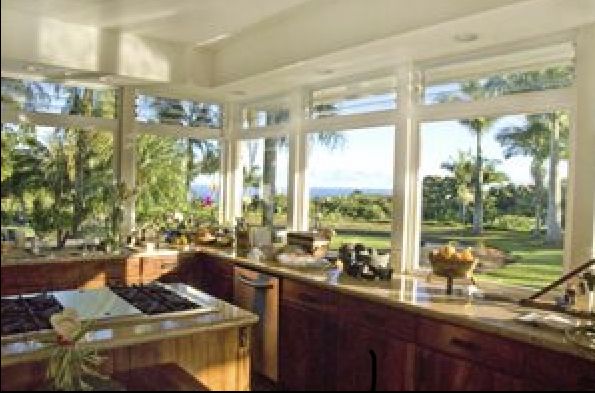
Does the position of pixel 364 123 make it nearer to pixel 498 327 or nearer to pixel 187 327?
pixel 498 327

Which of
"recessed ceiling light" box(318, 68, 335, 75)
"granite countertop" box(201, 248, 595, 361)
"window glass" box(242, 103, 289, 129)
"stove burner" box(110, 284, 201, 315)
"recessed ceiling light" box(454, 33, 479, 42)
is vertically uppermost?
"recessed ceiling light" box(318, 68, 335, 75)

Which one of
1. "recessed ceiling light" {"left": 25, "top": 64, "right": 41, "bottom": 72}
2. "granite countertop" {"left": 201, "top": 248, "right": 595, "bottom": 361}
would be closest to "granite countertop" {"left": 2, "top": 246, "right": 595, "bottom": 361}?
"granite countertop" {"left": 201, "top": 248, "right": 595, "bottom": 361}

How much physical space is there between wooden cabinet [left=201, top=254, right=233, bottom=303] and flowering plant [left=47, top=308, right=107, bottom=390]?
2030 mm

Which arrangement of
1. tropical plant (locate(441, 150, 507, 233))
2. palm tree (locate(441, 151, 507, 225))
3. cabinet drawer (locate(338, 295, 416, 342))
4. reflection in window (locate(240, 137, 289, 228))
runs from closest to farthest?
cabinet drawer (locate(338, 295, 416, 342)) < tropical plant (locate(441, 150, 507, 233)) < palm tree (locate(441, 151, 507, 225)) < reflection in window (locate(240, 137, 289, 228))

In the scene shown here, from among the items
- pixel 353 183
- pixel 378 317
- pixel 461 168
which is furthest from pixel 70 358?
pixel 461 168

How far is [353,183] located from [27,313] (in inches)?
40.0

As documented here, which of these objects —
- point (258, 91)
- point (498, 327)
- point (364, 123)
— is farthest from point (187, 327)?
point (258, 91)

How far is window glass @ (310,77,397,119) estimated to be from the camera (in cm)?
348

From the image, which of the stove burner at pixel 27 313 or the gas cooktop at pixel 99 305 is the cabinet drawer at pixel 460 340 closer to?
the gas cooktop at pixel 99 305

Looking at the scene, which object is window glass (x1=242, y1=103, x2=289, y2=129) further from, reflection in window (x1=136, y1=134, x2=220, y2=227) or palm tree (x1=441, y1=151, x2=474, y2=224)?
reflection in window (x1=136, y1=134, x2=220, y2=227)

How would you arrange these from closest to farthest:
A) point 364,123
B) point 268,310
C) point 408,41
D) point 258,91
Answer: point 408,41, point 268,310, point 364,123, point 258,91

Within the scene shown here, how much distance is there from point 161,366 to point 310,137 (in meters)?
3.20

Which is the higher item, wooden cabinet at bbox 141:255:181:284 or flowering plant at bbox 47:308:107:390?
flowering plant at bbox 47:308:107:390

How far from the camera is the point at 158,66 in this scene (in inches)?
51.9
